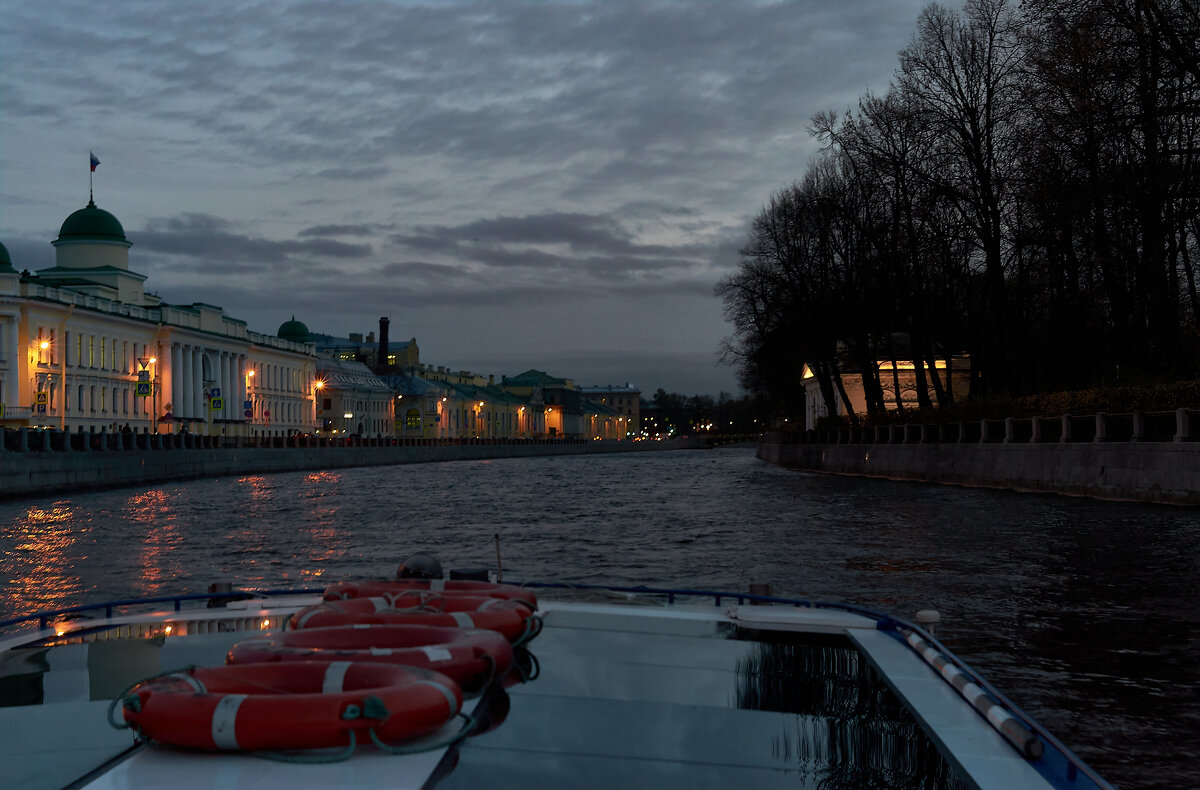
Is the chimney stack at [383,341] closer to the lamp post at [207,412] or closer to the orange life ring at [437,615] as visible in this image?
the lamp post at [207,412]

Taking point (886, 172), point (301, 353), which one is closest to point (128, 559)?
point (886, 172)

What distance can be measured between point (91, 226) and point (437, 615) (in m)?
98.1

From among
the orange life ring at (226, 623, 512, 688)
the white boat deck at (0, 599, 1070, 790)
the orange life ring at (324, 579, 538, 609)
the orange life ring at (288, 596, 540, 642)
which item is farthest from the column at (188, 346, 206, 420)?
the orange life ring at (226, 623, 512, 688)

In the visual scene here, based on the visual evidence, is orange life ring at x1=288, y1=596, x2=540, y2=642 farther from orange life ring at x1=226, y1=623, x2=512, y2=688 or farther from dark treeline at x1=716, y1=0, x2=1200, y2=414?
dark treeline at x1=716, y1=0, x2=1200, y2=414

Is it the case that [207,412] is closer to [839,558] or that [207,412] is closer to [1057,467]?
[1057,467]

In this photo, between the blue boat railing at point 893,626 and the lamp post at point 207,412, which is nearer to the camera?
the blue boat railing at point 893,626

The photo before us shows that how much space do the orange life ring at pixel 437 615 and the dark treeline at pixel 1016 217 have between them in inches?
798

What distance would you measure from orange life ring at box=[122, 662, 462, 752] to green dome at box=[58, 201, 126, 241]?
9888 centimetres

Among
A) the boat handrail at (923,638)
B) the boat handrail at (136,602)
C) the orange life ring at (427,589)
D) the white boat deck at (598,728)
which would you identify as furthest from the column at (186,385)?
the white boat deck at (598,728)

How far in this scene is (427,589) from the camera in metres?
6.90

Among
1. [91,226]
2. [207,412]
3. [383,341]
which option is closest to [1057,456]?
[91,226]

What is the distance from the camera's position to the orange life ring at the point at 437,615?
5785 mm

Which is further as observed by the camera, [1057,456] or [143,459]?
[143,459]

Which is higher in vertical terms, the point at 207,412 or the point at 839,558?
the point at 207,412
